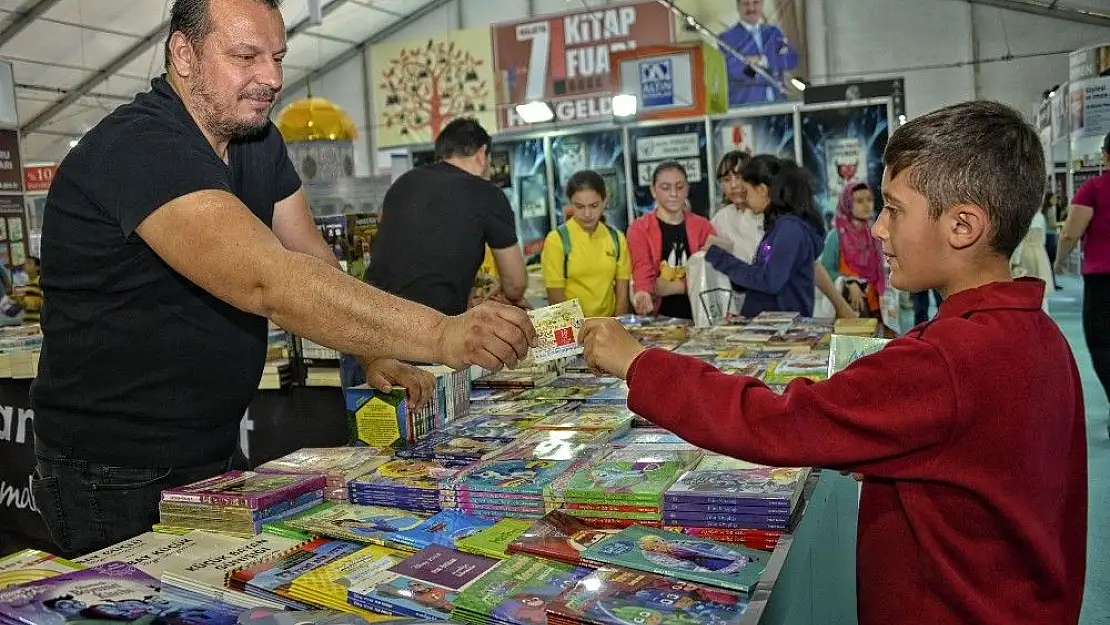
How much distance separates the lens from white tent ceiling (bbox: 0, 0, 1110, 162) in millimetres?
14078

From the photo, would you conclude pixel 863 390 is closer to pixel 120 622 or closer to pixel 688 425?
pixel 688 425

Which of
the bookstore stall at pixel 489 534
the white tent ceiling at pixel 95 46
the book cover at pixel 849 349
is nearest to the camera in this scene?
the bookstore stall at pixel 489 534

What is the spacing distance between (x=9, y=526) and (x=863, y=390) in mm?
4330

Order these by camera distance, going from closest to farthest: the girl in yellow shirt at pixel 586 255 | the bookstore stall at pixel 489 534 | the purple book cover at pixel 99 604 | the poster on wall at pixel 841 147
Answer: the purple book cover at pixel 99 604 → the bookstore stall at pixel 489 534 → the girl in yellow shirt at pixel 586 255 → the poster on wall at pixel 841 147

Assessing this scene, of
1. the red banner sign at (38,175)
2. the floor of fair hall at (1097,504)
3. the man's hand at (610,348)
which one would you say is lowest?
the floor of fair hall at (1097,504)

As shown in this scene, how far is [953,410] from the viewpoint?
4.40 ft

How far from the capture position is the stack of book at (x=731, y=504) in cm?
168

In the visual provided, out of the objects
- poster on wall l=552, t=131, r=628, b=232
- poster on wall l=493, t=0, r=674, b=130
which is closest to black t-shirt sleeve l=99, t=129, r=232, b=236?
poster on wall l=552, t=131, r=628, b=232

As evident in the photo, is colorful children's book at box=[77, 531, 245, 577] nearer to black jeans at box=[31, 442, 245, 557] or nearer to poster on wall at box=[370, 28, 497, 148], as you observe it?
black jeans at box=[31, 442, 245, 557]

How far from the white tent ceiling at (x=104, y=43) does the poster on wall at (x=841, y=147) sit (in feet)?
28.5

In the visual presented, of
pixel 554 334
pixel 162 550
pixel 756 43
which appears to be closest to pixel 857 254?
pixel 554 334

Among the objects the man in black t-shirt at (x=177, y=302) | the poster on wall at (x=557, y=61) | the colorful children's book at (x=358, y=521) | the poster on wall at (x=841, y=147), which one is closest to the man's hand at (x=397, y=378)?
the man in black t-shirt at (x=177, y=302)

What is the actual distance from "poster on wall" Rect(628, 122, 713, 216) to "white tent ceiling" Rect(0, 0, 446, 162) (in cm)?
654

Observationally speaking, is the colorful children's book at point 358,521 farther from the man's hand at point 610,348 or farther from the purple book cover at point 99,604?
the man's hand at point 610,348
